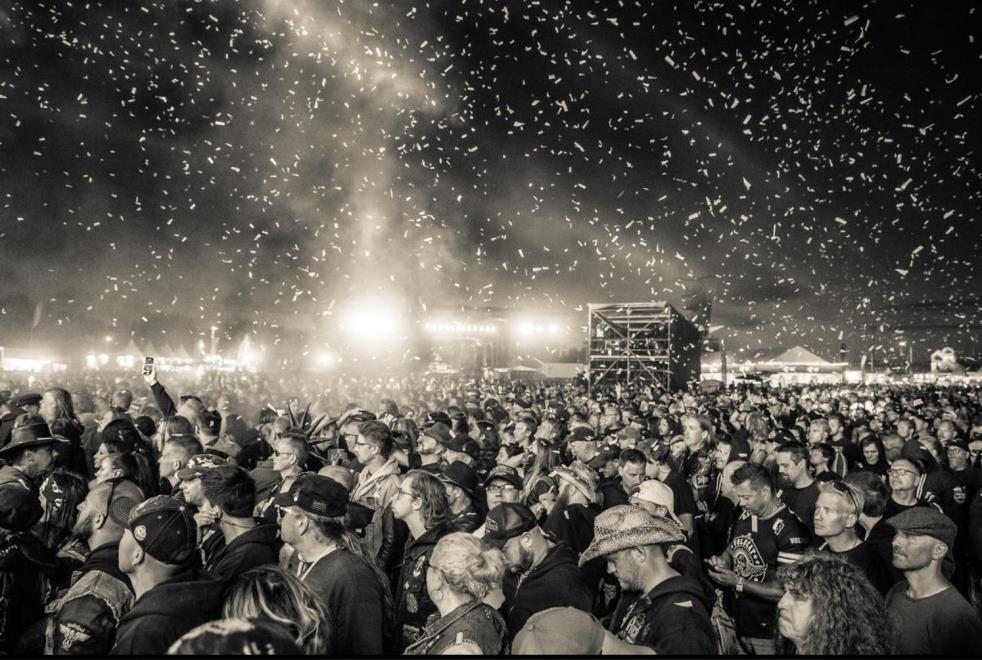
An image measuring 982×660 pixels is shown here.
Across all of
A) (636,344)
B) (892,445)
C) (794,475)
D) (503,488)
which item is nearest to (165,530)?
(503,488)

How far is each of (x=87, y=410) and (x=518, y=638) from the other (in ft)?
35.1

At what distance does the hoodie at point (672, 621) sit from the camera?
8.61 ft

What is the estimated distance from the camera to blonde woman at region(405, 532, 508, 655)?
259cm

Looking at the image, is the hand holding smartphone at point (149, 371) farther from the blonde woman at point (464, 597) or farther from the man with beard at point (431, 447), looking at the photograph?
the blonde woman at point (464, 597)

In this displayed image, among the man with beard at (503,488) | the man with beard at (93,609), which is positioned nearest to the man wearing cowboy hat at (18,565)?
the man with beard at (93,609)

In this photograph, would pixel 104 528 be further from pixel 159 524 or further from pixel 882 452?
pixel 882 452

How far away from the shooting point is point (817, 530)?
399 centimetres

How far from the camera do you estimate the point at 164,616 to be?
2.32 m

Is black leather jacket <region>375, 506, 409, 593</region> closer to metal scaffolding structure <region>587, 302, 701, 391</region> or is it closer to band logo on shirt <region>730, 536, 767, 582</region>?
band logo on shirt <region>730, 536, 767, 582</region>

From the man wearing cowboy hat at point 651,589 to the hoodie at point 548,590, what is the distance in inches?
10.1

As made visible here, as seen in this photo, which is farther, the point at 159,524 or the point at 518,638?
the point at 159,524

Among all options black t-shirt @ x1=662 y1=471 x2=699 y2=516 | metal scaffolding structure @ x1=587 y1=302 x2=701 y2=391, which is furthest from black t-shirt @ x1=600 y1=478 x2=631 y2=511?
metal scaffolding structure @ x1=587 y1=302 x2=701 y2=391

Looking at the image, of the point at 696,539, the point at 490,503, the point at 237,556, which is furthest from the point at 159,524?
the point at 696,539

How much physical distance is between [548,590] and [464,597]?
0.79 metres
